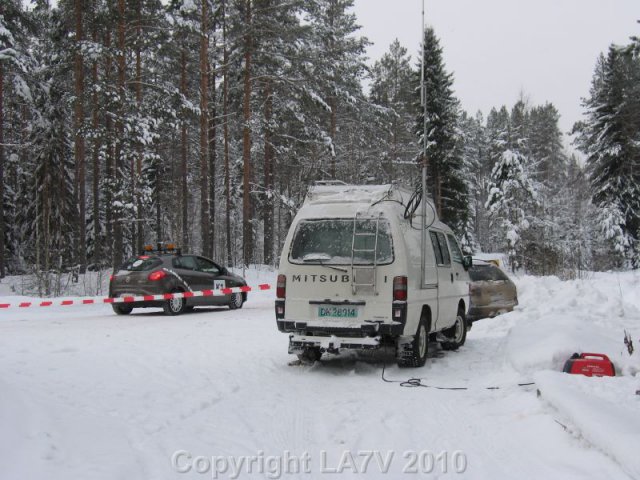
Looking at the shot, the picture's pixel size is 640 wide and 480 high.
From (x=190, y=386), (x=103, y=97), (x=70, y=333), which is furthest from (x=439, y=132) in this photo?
(x=190, y=386)

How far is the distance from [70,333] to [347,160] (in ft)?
86.7

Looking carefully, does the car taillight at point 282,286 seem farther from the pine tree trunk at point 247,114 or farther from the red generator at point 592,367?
the pine tree trunk at point 247,114

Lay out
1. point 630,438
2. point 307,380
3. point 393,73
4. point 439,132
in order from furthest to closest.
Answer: point 393,73, point 439,132, point 307,380, point 630,438

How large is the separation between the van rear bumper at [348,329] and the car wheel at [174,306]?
819 centimetres

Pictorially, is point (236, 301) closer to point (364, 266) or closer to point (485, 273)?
point (485, 273)

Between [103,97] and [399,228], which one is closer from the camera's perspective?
[399,228]

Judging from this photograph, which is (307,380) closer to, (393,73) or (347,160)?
(347,160)

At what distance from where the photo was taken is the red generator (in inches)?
265

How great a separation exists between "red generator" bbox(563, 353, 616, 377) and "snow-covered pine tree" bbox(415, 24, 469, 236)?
31690 mm

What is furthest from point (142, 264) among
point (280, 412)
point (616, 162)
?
point (616, 162)

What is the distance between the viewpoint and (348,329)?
26.1ft

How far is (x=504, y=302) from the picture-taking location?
47.8 feet

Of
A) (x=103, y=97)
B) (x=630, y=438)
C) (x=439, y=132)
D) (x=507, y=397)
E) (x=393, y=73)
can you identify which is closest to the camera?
(x=630, y=438)

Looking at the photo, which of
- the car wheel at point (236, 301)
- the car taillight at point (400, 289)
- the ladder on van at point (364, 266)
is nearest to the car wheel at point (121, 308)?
the car wheel at point (236, 301)
